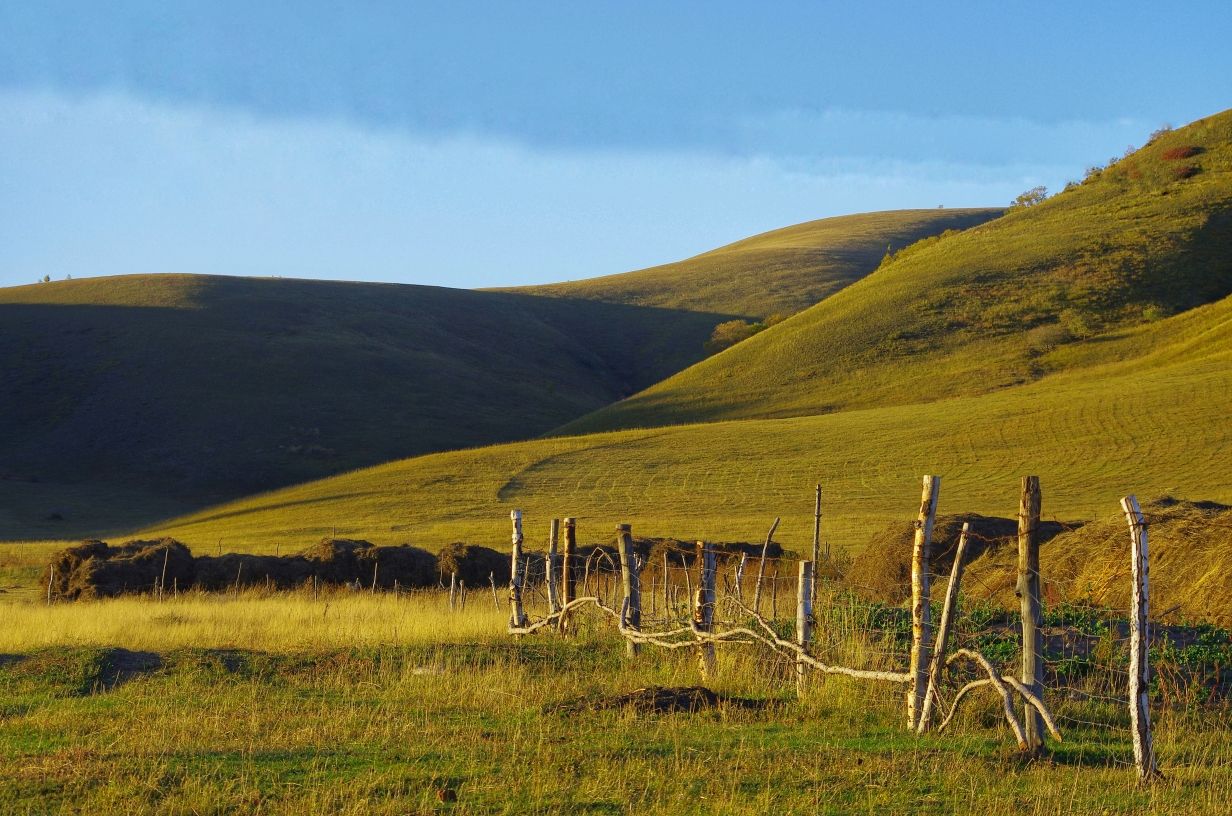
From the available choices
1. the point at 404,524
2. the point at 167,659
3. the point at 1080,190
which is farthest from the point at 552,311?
the point at 167,659

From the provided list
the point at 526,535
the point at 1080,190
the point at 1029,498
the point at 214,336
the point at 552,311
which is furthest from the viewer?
the point at 552,311

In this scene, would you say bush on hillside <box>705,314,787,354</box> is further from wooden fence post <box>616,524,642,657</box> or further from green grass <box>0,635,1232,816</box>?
green grass <box>0,635,1232,816</box>

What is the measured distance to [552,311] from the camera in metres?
148

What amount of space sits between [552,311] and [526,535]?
11080cm

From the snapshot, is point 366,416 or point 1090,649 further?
point 366,416

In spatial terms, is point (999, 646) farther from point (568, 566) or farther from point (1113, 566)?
point (568, 566)

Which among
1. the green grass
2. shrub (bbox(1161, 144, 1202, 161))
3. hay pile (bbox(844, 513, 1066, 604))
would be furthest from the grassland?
shrub (bbox(1161, 144, 1202, 161))

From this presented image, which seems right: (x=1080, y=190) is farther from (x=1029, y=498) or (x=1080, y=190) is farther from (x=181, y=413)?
(x=1029, y=498)

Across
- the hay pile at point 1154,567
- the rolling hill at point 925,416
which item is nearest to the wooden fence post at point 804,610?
the hay pile at point 1154,567

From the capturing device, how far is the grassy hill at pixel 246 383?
263 ft

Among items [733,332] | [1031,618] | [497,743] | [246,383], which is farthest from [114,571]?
[733,332]

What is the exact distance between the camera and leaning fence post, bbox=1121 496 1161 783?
785cm

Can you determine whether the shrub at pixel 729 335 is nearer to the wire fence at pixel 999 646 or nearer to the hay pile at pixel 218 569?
the hay pile at pixel 218 569

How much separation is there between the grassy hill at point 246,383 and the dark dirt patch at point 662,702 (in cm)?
5334
